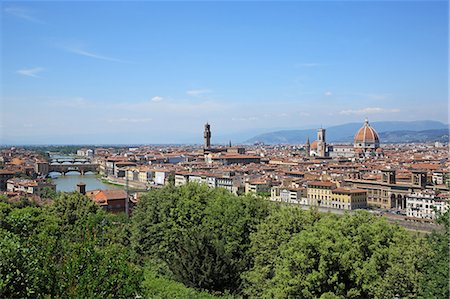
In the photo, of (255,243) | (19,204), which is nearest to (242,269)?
(255,243)

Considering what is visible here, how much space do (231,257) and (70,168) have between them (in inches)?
1996

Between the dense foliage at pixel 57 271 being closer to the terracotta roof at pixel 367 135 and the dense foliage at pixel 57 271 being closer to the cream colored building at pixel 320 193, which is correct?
the cream colored building at pixel 320 193

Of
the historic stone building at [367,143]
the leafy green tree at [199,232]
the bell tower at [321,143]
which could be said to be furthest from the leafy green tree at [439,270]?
the bell tower at [321,143]

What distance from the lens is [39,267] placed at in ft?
16.2

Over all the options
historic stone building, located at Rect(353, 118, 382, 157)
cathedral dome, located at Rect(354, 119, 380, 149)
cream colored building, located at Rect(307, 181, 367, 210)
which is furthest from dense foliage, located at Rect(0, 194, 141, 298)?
cathedral dome, located at Rect(354, 119, 380, 149)

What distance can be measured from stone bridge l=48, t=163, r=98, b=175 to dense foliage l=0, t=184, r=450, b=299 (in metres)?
44.9

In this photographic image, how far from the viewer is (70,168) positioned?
56.8m

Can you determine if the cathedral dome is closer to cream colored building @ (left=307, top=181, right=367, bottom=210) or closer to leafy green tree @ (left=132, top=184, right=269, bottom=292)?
cream colored building @ (left=307, top=181, right=367, bottom=210)

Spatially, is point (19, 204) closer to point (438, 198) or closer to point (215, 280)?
point (215, 280)

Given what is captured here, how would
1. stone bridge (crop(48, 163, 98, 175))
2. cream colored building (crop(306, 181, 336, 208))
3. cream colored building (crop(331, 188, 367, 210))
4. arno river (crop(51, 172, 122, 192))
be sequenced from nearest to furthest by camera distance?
cream colored building (crop(331, 188, 367, 210)), cream colored building (crop(306, 181, 336, 208)), arno river (crop(51, 172, 122, 192)), stone bridge (crop(48, 163, 98, 175))

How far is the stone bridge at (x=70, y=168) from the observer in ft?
179

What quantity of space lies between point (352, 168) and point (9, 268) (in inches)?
1605

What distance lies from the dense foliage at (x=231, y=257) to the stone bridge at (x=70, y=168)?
44.9m

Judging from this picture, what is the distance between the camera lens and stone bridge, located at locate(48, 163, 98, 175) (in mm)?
54612
